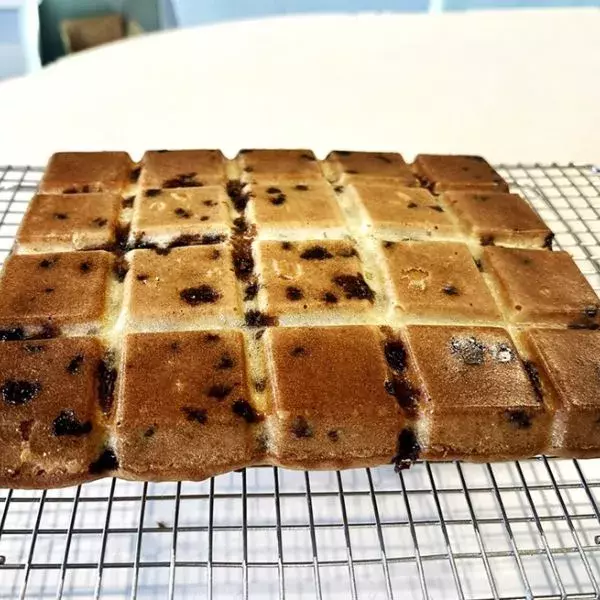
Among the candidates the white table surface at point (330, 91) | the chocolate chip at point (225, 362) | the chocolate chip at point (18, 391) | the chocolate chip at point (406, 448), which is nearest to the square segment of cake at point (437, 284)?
the chocolate chip at point (406, 448)

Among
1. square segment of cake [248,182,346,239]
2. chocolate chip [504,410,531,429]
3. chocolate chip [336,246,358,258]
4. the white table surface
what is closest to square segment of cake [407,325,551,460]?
chocolate chip [504,410,531,429]

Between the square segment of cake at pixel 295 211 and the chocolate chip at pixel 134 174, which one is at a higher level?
the square segment of cake at pixel 295 211

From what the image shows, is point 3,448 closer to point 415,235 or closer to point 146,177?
point 146,177

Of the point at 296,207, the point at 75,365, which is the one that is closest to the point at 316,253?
the point at 296,207

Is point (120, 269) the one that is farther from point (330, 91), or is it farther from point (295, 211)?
point (330, 91)

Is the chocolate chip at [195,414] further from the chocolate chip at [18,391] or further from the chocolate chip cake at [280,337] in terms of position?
the chocolate chip at [18,391]

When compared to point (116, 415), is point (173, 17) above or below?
below

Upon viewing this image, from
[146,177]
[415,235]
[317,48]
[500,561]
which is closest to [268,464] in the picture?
[500,561]

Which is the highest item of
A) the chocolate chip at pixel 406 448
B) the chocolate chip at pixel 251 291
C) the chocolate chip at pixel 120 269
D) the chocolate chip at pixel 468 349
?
the chocolate chip at pixel 251 291
